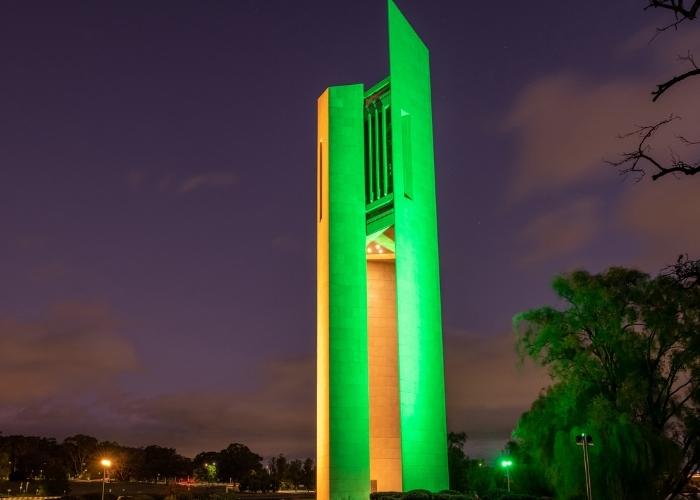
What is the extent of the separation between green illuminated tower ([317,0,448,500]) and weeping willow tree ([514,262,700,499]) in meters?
6.89

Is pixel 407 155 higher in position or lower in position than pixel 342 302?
higher

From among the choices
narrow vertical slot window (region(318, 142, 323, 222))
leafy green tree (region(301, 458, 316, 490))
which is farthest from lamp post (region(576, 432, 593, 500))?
leafy green tree (region(301, 458, 316, 490))

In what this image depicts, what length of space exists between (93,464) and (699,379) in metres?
103

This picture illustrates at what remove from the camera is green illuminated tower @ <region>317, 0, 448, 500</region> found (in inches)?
1144

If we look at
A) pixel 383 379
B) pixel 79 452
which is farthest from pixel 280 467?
pixel 383 379

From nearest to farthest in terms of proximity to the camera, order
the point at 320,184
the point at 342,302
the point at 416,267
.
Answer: the point at 342,302 < the point at 416,267 < the point at 320,184

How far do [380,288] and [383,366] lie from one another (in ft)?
12.0

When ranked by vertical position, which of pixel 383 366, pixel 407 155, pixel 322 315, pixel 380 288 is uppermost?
pixel 407 155

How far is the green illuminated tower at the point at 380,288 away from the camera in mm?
29047

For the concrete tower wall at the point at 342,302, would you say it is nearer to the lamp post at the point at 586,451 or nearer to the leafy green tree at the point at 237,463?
the lamp post at the point at 586,451

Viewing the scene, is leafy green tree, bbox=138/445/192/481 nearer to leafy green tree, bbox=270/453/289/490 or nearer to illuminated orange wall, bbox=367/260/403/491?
leafy green tree, bbox=270/453/289/490

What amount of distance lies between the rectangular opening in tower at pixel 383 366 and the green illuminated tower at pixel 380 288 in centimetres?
5

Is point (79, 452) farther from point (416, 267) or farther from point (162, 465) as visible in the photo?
point (416, 267)

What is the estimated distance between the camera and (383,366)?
32.9 m
